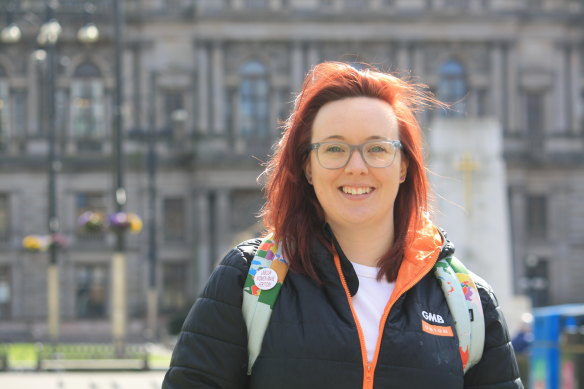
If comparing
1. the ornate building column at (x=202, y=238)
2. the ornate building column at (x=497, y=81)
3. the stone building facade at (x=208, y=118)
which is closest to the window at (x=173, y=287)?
the stone building facade at (x=208, y=118)

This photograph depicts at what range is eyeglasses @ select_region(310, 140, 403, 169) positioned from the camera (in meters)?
4.12

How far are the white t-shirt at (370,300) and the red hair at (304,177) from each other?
0.15 ft

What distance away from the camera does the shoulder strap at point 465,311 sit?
404 centimetres

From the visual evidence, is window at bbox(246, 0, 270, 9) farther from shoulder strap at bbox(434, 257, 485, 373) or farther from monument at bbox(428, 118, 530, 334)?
shoulder strap at bbox(434, 257, 485, 373)

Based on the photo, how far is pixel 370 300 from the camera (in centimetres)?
410

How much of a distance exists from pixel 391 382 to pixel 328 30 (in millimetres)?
55740

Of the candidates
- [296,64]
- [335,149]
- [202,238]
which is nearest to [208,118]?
[296,64]

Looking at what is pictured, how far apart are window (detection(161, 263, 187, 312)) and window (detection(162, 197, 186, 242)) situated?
1482mm

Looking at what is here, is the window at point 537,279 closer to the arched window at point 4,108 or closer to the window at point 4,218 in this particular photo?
the window at point 4,218

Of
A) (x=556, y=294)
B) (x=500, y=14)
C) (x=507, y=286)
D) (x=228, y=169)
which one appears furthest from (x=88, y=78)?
(x=507, y=286)

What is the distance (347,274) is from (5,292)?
181 ft

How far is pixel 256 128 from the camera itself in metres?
59.3

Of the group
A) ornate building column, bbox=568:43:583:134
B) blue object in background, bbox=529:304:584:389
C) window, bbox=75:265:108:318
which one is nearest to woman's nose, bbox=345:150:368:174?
blue object in background, bbox=529:304:584:389

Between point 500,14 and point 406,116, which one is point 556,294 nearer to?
point 500,14
